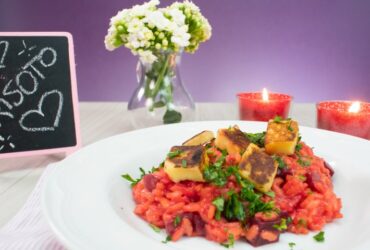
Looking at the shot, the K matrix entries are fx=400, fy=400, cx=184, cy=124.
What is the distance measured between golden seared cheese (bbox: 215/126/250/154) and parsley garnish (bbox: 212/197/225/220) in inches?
8.4

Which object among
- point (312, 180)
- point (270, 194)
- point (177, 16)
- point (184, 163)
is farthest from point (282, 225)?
point (177, 16)

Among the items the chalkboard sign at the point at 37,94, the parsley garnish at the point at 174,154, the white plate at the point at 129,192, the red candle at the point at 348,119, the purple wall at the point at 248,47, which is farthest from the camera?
the purple wall at the point at 248,47

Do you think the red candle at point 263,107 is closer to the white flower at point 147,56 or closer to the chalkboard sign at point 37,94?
the white flower at point 147,56

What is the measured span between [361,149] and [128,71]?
3.92 m

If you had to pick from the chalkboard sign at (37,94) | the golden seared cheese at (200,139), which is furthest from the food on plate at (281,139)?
the chalkboard sign at (37,94)

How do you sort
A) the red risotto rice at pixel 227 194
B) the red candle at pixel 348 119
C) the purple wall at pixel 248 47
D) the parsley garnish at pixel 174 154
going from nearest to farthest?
the red risotto rice at pixel 227 194, the parsley garnish at pixel 174 154, the red candle at pixel 348 119, the purple wall at pixel 248 47

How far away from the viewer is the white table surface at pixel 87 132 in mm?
1357

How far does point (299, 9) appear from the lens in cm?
479

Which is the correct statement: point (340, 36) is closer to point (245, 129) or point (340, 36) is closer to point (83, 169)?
point (245, 129)

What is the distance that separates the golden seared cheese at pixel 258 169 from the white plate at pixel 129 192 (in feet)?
0.52

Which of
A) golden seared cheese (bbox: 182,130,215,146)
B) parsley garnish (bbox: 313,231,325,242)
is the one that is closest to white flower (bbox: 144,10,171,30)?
golden seared cheese (bbox: 182,130,215,146)

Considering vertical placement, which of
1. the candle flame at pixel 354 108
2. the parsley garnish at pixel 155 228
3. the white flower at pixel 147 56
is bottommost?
the parsley garnish at pixel 155 228

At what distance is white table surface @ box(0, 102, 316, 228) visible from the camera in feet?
4.45

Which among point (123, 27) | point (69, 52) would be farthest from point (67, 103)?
point (123, 27)
